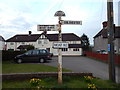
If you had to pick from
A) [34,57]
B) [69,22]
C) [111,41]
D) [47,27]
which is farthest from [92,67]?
[47,27]

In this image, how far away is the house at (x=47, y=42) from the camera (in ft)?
135

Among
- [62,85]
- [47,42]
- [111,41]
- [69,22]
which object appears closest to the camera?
[62,85]

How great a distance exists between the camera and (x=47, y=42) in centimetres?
4272

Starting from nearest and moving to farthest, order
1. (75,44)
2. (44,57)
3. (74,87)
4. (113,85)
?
(74,87)
(113,85)
(44,57)
(75,44)

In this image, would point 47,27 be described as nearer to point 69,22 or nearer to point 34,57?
point 69,22

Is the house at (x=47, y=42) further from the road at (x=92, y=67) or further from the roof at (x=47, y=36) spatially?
the road at (x=92, y=67)

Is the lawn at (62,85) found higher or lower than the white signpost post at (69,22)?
lower

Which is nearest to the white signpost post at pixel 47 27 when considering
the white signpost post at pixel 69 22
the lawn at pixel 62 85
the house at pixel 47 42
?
the white signpost post at pixel 69 22

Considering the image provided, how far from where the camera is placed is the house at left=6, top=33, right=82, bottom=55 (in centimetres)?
4107

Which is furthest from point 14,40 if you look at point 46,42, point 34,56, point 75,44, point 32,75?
point 32,75

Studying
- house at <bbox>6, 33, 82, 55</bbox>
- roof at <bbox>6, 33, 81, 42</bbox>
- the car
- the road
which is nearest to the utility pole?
the road

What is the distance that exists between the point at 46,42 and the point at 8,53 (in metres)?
24.0

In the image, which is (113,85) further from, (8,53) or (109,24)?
(8,53)

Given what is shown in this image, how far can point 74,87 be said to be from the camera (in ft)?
16.8
